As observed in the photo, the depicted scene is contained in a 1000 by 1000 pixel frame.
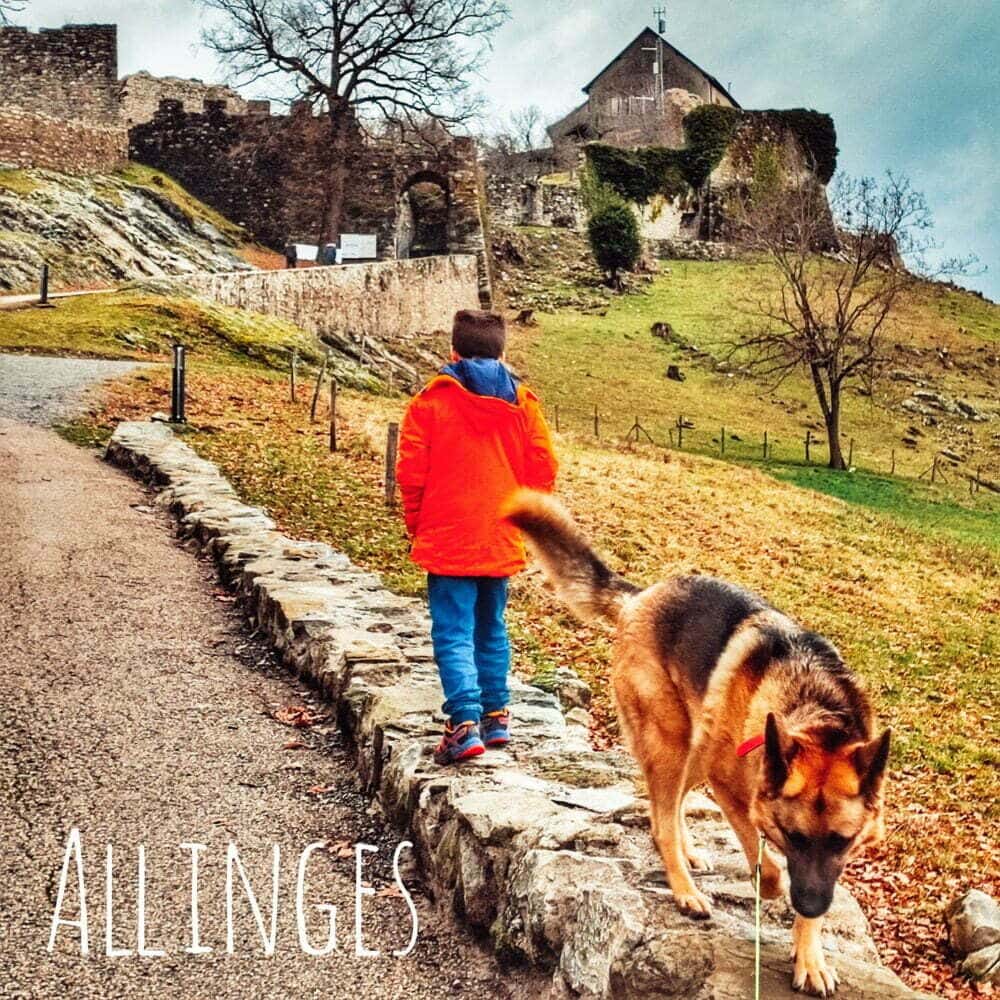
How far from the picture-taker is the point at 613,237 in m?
49.8

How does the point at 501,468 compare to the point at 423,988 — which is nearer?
the point at 423,988

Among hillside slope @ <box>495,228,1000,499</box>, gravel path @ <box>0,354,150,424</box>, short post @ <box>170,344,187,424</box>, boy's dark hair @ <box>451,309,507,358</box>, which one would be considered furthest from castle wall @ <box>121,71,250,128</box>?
boy's dark hair @ <box>451,309,507,358</box>

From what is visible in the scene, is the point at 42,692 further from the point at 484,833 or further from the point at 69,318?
the point at 69,318

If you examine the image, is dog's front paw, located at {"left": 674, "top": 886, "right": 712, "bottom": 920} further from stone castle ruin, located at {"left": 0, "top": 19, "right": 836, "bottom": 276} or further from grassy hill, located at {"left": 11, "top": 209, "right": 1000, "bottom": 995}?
stone castle ruin, located at {"left": 0, "top": 19, "right": 836, "bottom": 276}

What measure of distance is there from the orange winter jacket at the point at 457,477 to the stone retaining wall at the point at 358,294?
22956 millimetres

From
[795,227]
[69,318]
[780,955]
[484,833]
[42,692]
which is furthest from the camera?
[795,227]

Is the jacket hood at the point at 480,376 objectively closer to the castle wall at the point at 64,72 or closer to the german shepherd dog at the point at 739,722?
the german shepherd dog at the point at 739,722

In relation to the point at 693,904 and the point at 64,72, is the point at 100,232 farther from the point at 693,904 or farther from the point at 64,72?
the point at 693,904

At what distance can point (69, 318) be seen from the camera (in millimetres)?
23656

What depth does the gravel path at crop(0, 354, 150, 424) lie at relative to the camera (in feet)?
53.5

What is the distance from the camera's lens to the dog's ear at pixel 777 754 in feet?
9.87

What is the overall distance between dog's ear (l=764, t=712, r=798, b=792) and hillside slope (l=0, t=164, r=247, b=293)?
27.3 meters

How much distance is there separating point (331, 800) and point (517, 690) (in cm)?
144

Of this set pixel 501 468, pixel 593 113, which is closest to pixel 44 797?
pixel 501 468
